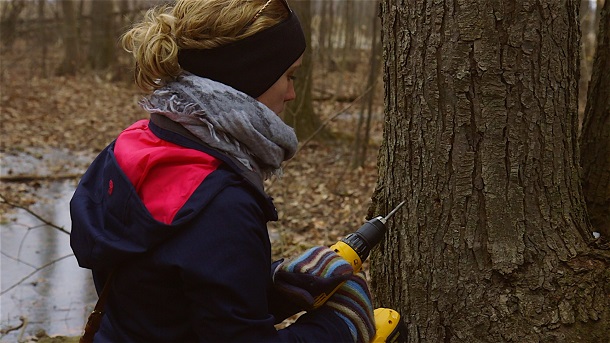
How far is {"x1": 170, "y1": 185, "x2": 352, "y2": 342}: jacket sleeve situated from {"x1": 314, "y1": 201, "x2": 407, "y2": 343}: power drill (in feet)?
1.56

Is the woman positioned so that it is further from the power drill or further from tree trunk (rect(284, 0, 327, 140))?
tree trunk (rect(284, 0, 327, 140))

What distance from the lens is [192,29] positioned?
6.27ft

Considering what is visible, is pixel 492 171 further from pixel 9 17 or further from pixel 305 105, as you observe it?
pixel 9 17

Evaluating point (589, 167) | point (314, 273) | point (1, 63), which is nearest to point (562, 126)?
point (589, 167)

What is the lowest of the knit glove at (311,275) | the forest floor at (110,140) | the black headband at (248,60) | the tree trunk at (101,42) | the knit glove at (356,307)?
the forest floor at (110,140)

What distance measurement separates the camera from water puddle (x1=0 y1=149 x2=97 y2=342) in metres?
5.38

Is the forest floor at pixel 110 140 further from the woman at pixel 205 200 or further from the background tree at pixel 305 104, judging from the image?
the woman at pixel 205 200

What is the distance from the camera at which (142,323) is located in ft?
6.20

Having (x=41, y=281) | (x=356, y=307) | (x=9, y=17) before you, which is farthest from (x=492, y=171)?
(x=9, y=17)

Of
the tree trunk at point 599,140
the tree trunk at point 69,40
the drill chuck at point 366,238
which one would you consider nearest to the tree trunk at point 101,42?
the tree trunk at point 69,40

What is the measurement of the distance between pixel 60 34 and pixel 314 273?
902 inches

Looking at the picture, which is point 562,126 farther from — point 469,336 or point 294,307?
point 294,307

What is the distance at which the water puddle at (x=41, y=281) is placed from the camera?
5383mm

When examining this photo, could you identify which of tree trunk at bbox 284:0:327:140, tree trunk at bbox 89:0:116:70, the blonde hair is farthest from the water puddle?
tree trunk at bbox 89:0:116:70
